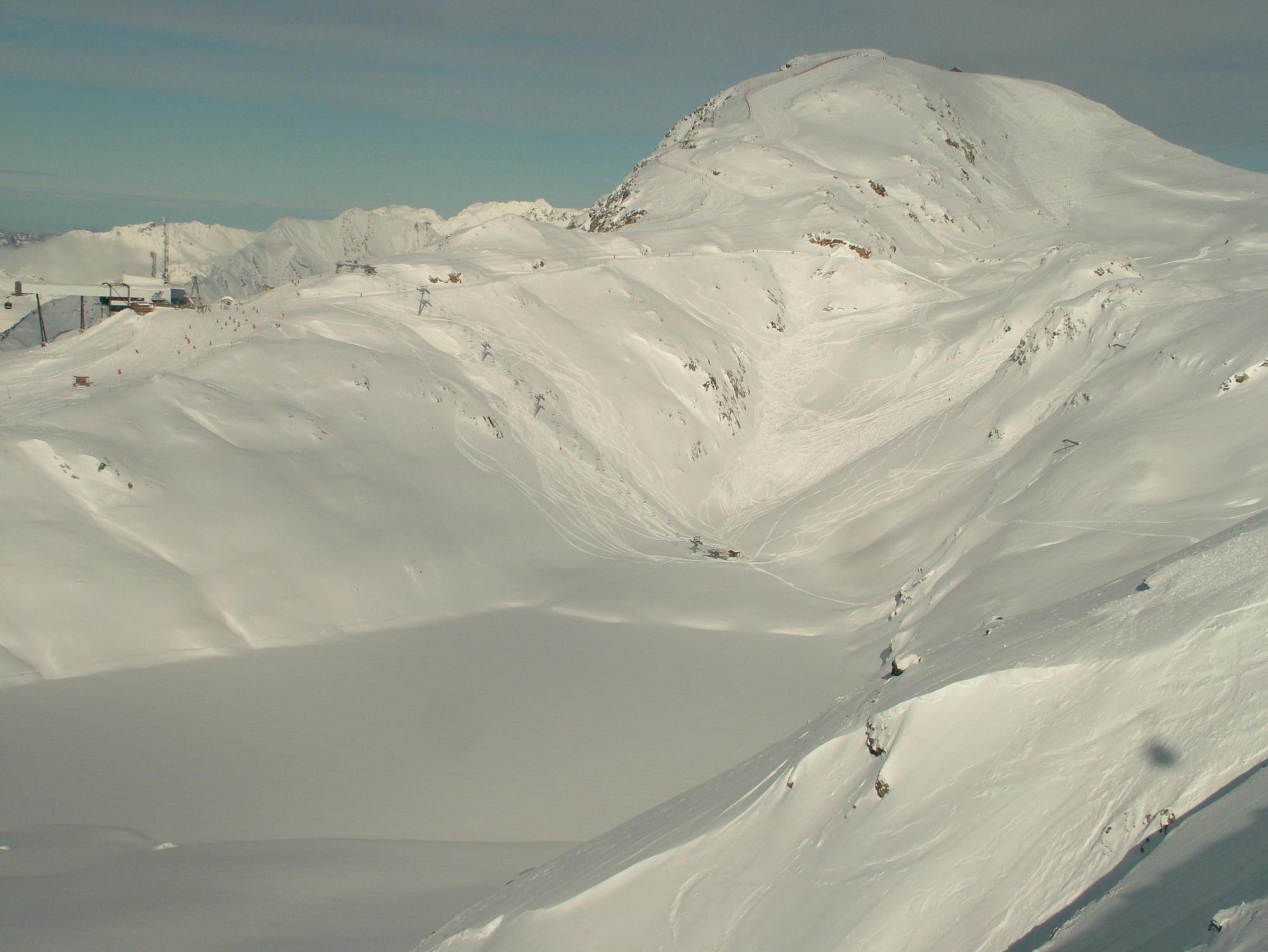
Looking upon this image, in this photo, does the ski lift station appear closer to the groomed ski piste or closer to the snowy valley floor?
the groomed ski piste

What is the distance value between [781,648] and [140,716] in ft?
33.5

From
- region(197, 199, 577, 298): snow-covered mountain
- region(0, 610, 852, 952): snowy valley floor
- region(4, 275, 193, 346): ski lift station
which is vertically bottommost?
region(0, 610, 852, 952): snowy valley floor

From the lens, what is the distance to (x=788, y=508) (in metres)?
25.1

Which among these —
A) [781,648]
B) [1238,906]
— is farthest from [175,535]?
[1238,906]

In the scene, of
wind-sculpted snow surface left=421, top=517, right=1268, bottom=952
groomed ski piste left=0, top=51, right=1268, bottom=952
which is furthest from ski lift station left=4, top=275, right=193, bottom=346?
wind-sculpted snow surface left=421, top=517, right=1268, bottom=952

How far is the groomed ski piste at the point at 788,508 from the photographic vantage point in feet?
18.1

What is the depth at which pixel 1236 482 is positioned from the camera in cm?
1395

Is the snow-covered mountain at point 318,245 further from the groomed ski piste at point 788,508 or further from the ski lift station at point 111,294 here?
the groomed ski piste at point 788,508

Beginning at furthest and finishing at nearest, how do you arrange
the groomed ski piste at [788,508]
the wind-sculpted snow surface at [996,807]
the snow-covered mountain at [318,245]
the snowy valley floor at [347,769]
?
1. the snow-covered mountain at [318,245]
2. the snowy valley floor at [347,769]
3. the groomed ski piste at [788,508]
4. the wind-sculpted snow surface at [996,807]

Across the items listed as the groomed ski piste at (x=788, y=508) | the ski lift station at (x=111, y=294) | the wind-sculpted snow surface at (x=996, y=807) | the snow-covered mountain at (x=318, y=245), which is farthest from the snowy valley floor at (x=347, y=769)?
the snow-covered mountain at (x=318, y=245)

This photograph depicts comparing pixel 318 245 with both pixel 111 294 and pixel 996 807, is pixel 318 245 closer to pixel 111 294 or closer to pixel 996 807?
pixel 111 294

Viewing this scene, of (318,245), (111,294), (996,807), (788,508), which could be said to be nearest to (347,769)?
(996,807)

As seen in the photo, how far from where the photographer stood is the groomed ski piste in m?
5.52

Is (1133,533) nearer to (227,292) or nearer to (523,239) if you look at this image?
(523,239)
